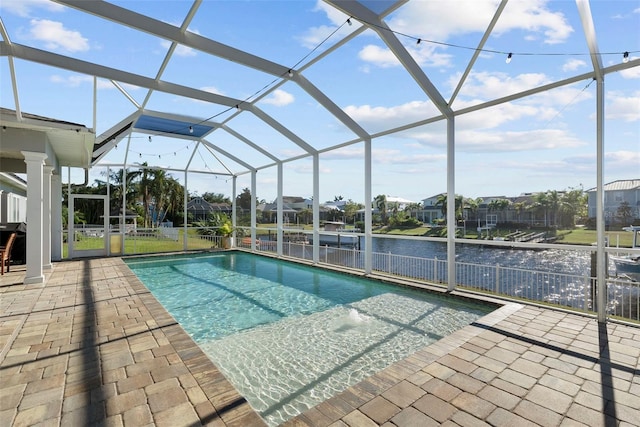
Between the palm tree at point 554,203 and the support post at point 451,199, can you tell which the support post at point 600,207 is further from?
the support post at point 451,199

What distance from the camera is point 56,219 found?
950cm

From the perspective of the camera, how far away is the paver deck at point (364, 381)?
2.31 m

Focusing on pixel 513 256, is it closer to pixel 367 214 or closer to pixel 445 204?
pixel 445 204

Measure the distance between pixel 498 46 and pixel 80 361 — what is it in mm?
6147

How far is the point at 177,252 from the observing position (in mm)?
11773

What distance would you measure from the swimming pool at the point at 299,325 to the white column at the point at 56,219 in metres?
3.34

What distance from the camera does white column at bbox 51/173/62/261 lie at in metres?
9.52

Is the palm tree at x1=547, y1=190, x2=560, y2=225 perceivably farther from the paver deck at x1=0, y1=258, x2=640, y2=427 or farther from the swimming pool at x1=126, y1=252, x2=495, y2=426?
the swimming pool at x1=126, y1=252, x2=495, y2=426

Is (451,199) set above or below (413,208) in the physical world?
above

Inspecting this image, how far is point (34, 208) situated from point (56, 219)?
443cm

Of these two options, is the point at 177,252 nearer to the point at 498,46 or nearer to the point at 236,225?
the point at 236,225

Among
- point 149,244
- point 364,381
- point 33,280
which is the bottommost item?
point 364,381

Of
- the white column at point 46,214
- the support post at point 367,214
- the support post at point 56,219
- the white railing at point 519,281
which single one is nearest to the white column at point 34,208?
the white column at point 46,214

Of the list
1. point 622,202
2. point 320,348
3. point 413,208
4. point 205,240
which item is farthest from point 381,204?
point 205,240
